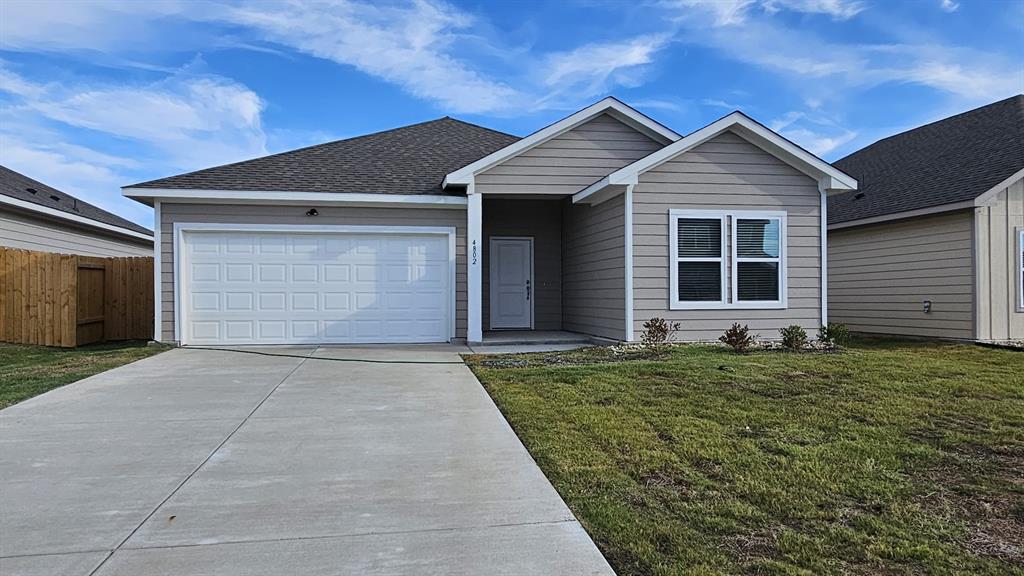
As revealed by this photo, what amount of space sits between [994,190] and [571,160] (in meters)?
7.65

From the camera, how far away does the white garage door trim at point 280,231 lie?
37.8ft

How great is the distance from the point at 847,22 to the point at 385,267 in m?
11.8

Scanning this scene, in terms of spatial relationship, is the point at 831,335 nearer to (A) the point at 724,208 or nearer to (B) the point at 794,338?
(B) the point at 794,338

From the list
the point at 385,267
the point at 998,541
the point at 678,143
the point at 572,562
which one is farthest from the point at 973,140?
the point at 572,562

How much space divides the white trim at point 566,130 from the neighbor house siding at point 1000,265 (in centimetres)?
601

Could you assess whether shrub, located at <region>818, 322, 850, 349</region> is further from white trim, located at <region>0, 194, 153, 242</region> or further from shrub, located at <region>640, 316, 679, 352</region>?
white trim, located at <region>0, 194, 153, 242</region>

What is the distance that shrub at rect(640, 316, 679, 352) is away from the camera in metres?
10.2

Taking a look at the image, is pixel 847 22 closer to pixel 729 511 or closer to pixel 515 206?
pixel 515 206

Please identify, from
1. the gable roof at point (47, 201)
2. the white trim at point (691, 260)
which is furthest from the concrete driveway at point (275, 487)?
the gable roof at point (47, 201)

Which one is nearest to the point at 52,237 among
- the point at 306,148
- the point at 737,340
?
the point at 306,148

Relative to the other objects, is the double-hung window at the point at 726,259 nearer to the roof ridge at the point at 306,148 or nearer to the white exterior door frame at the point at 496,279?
the white exterior door frame at the point at 496,279

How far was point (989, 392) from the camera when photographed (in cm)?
684

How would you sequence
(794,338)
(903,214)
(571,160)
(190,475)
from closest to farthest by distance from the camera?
(190,475) → (794,338) → (571,160) → (903,214)

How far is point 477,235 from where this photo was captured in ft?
38.9
